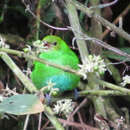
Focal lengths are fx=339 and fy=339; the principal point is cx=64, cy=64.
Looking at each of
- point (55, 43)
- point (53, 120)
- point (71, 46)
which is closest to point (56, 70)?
point (55, 43)

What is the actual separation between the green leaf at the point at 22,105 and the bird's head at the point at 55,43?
120 centimetres

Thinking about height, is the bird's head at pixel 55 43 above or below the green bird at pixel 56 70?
above

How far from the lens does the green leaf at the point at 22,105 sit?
1.27 meters

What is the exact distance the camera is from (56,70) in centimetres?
248

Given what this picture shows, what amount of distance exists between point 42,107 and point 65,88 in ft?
4.15

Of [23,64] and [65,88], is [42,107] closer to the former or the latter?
[65,88]

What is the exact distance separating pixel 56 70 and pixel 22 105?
3.86ft

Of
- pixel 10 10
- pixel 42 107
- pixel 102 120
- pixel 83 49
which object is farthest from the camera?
pixel 10 10

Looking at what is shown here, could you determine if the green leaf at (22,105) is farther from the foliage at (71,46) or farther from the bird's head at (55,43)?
the bird's head at (55,43)

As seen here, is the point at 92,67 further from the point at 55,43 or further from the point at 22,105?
the point at 55,43

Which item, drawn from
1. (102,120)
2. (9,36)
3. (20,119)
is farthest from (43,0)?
(102,120)

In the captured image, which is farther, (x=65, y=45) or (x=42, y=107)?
(x=65, y=45)

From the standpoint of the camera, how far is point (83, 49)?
202 cm

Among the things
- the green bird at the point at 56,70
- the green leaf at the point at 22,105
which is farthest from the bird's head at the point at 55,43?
the green leaf at the point at 22,105
